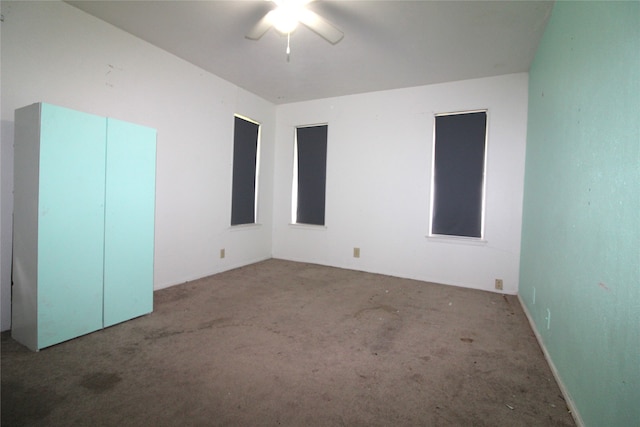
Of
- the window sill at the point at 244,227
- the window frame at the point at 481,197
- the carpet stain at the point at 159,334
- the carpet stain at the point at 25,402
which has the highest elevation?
the window frame at the point at 481,197

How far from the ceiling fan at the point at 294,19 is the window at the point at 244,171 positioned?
2164 millimetres

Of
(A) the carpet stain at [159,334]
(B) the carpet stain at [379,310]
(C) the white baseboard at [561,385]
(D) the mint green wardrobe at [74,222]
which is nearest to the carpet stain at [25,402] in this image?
(D) the mint green wardrobe at [74,222]

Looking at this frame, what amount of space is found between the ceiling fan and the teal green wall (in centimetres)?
157

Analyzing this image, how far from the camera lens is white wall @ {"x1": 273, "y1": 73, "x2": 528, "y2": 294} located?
11.6 ft

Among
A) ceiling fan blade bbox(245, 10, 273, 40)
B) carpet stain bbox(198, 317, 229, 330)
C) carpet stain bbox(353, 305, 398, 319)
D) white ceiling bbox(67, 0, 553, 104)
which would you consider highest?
white ceiling bbox(67, 0, 553, 104)

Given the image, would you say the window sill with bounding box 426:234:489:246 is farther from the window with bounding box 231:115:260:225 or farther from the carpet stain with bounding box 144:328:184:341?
the carpet stain with bounding box 144:328:184:341

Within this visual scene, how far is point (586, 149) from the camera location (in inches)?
60.1

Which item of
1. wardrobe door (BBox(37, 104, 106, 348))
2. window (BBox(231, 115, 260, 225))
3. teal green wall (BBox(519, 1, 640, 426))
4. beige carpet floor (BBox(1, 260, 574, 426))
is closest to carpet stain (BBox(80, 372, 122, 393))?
beige carpet floor (BBox(1, 260, 574, 426))

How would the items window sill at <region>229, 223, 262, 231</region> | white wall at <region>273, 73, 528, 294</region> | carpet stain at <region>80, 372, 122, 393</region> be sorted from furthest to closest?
window sill at <region>229, 223, 262, 231</region>, white wall at <region>273, 73, 528, 294</region>, carpet stain at <region>80, 372, 122, 393</region>

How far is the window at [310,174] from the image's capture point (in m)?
4.79

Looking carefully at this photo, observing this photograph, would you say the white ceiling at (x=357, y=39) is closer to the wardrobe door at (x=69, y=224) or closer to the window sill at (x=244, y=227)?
the wardrobe door at (x=69, y=224)

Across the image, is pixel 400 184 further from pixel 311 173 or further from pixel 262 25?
pixel 262 25

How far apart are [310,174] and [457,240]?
8.03 ft

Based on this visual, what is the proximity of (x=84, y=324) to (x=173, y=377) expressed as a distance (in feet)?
3.28
